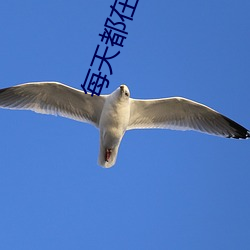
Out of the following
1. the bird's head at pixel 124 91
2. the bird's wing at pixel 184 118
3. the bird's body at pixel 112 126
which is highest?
the bird's wing at pixel 184 118

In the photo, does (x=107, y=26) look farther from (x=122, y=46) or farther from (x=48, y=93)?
(x=48, y=93)

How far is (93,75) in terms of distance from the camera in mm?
4996

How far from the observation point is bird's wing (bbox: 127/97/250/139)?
5859 millimetres

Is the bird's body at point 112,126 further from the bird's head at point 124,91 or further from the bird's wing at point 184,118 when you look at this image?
the bird's wing at point 184,118

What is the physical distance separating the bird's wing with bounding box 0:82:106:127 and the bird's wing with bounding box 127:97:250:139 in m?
0.54

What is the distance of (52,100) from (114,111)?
98 centimetres

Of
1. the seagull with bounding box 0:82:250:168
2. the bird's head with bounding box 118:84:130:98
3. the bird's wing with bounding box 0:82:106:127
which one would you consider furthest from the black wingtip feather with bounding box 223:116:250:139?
the bird's wing with bounding box 0:82:106:127

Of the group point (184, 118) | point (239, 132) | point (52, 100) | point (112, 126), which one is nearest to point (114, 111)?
point (112, 126)

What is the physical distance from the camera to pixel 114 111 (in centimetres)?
534

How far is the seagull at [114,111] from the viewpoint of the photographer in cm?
543

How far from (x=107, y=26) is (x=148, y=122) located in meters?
1.72

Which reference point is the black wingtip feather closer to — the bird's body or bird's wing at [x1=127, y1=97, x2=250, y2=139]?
bird's wing at [x1=127, y1=97, x2=250, y2=139]

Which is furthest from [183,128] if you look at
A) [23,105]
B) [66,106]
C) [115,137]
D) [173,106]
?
[23,105]

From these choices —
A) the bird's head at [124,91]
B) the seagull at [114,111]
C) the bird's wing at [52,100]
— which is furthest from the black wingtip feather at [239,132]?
the bird's wing at [52,100]
